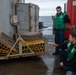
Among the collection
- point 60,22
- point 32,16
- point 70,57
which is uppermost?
point 32,16

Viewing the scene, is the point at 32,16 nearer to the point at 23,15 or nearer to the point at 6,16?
the point at 23,15

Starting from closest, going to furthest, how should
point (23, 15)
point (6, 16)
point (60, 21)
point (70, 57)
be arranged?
point (70, 57) < point (60, 21) < point (6, 16) < point (23, 15)

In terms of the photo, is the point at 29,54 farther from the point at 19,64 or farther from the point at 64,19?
the point at 64,19

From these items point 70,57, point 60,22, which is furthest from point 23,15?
point 70,57

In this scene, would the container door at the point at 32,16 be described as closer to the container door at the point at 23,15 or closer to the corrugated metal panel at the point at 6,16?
the container door at the point at 23,15

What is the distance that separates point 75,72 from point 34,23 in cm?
544

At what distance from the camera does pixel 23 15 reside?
9914 millimetres

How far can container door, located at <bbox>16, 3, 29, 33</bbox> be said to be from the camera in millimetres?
9711

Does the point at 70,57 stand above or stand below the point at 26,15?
below

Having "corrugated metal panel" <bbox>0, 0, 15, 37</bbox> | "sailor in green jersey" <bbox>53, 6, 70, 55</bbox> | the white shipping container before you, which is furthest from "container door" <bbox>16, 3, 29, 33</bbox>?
"sailor in green jersey" <bbox>53, 6, 70, 55</bbox>

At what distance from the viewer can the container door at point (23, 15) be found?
31.9 feet

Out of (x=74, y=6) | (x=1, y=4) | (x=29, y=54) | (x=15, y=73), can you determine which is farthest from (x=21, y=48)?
(x=74, y=6)

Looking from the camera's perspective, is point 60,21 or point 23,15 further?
point 23,15

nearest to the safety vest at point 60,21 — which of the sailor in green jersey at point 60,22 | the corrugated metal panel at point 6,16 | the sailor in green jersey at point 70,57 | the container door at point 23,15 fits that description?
the sailor in green jersey at point 60,22
